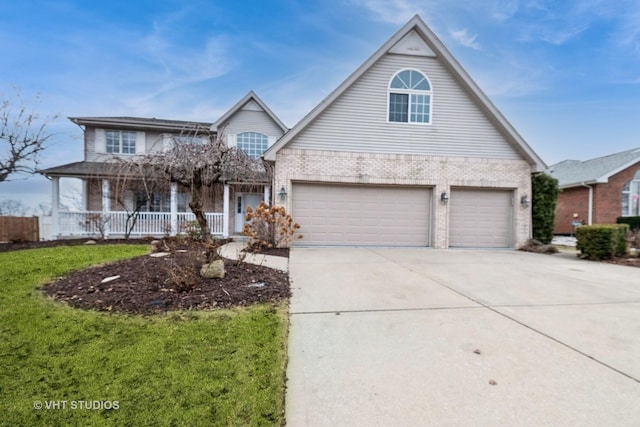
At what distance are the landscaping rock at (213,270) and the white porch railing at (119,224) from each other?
25.4 feet

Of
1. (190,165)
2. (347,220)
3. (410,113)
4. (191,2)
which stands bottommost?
(347,220)

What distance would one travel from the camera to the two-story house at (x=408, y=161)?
10.6 m

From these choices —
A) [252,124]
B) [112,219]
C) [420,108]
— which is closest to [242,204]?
[252,124]

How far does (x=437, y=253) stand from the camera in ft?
32.1

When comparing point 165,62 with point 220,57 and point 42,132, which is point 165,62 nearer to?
point 220,57

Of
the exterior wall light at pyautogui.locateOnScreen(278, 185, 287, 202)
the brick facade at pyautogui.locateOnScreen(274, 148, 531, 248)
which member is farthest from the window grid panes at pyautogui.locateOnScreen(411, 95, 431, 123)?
the exterior wall light at pyautogui.locateOnScreen(278, 185, 287, 202)

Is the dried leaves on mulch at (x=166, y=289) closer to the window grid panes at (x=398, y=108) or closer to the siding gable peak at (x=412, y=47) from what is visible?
the window grid panes at (x=398, y=108)

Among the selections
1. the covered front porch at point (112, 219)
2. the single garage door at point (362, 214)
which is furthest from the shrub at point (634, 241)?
the covered front porch at point (112, 219)

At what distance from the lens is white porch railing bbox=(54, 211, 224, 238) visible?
12.6 metres

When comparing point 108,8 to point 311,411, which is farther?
point 108,8

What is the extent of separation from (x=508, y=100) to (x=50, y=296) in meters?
19.8

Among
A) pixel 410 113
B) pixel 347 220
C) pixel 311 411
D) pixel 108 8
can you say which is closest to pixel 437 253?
pixel 347 220

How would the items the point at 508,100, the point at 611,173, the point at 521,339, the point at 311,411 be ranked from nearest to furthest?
the point at 311,411 < the point at 521,339 < the point at 508,100 < the point at 611,173

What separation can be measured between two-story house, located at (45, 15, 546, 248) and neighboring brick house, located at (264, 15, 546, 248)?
4 cm
